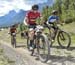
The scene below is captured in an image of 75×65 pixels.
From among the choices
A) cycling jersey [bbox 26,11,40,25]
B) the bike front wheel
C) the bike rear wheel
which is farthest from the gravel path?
cycling jersey [bbox 26,11,40,25]

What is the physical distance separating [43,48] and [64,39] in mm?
3332

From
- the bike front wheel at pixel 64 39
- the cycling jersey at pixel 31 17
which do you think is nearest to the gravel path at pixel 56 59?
the bike front wheel at pixel 64 39

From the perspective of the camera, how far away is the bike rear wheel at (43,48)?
10880mm

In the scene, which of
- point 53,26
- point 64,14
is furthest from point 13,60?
point 64,14

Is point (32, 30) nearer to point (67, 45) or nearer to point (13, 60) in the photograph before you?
point (13, 60)

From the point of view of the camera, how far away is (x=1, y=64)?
37.5ft

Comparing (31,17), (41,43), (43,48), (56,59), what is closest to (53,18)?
(31,17)

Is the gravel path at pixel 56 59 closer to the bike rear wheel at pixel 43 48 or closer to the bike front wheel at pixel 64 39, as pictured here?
the bike rear wheel at pixel 43 48

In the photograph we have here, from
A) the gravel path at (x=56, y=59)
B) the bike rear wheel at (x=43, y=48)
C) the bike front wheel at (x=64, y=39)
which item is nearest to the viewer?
the bike rear wheel at (x=43, y=48)

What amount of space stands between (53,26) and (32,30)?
97.9 inches

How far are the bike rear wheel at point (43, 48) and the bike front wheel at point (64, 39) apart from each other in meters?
2.91

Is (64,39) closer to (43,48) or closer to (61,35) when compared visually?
(61,35)

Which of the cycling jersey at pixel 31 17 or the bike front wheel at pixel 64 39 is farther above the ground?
the cycling jersey at pixel 31 17

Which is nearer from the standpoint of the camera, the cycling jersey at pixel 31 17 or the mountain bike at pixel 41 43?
the mountain bike at pixel 41 43
